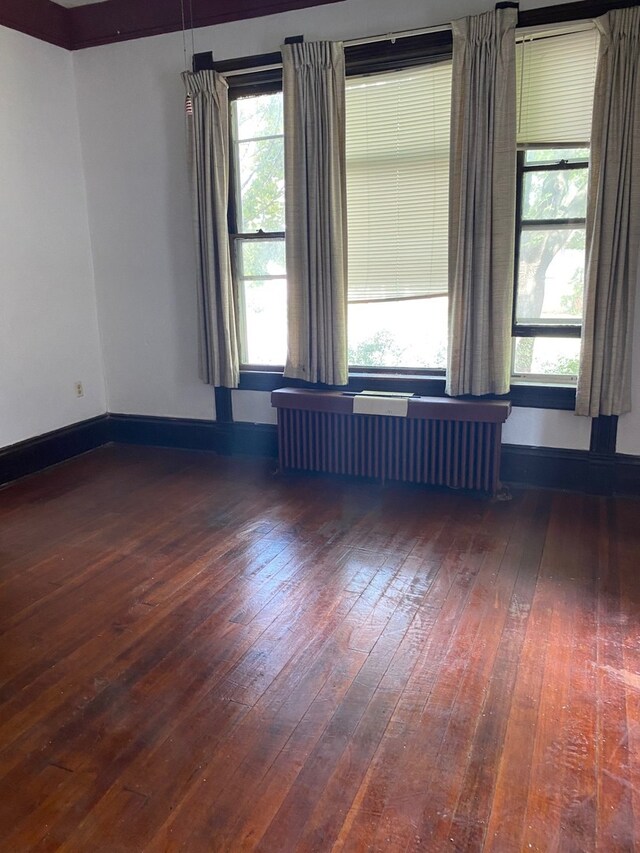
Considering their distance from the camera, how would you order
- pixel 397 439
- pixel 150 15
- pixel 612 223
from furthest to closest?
pixel 150 15, pixel 397 439, pixel 612 223

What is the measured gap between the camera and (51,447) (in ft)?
15.1

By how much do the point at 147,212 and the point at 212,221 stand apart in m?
0.71

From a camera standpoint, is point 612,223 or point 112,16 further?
point 112,16

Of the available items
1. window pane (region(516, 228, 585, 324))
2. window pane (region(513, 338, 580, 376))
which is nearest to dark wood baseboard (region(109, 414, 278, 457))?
window pane (region(513, 338, 580, 376))

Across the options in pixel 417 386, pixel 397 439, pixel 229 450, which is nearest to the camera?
pixel 397 439

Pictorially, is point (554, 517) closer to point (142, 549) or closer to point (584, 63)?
point (142, 549)

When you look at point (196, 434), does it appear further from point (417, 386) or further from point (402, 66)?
point (402, 66)

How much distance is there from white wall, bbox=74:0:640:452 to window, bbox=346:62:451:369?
713mm

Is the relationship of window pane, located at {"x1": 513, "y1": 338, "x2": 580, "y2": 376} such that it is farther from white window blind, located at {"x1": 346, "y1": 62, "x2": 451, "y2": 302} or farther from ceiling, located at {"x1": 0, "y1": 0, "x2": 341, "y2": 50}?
ceiling, located at {"x1": 0, "y1": 0, "x2": 341, "y2": 50}

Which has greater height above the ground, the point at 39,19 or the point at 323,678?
the point at 39,19

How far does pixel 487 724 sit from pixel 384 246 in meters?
2.93

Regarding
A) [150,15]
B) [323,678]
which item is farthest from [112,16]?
[323,678]

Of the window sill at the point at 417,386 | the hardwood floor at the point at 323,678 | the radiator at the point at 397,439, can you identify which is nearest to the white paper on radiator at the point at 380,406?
the radiator at the point at 397,439

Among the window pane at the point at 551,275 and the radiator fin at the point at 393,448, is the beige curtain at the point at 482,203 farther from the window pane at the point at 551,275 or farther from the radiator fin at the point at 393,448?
the radiator fin at the point at 393,448
